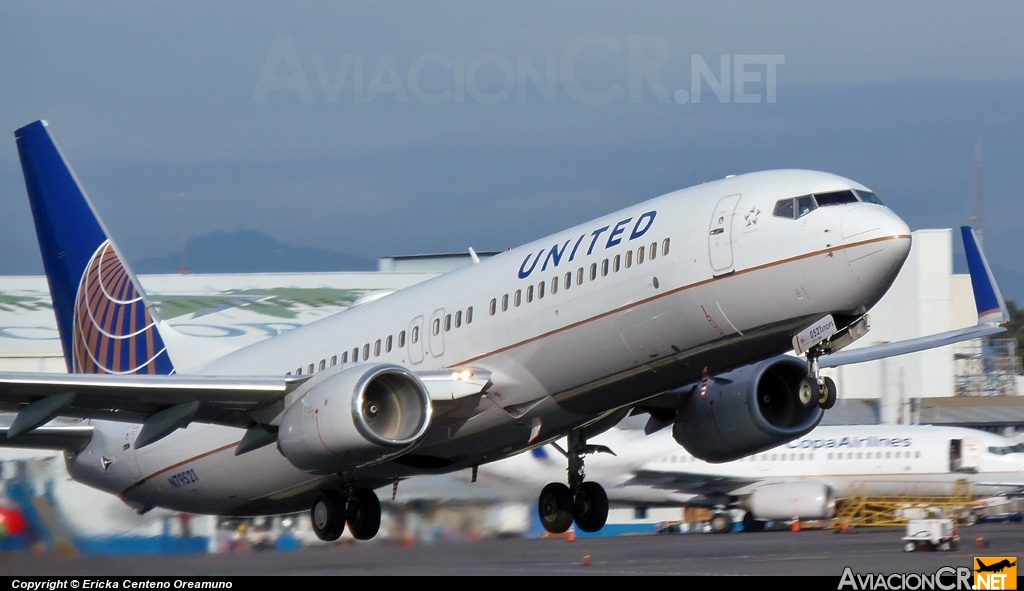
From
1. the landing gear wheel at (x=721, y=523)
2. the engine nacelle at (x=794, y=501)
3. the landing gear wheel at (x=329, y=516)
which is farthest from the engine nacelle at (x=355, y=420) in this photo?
the landing gear wheel at (x=721, y=523)

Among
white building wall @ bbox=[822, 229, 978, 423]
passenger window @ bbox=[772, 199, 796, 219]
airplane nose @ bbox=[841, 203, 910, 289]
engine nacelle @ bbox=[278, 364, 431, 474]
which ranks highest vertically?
white building wall @ bbox=[822, 229, 978, 423]

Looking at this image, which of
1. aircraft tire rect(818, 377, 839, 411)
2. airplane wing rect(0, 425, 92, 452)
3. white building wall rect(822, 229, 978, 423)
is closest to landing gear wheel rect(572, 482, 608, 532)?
aircraft tire rect(818, 377, 839, 411)

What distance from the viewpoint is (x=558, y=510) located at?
23547mm

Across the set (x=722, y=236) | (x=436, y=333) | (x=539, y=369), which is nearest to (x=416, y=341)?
(x=436, y=333)

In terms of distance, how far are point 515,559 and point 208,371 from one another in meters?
11.6

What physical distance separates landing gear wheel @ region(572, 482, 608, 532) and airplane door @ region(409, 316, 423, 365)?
13.6ft

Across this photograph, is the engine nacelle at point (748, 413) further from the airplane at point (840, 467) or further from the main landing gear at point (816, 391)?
the airplane at point (840, 467)

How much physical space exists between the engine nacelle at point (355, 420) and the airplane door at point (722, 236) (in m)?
4.79

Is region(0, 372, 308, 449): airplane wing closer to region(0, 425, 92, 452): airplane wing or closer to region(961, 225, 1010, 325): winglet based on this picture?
region(0, 425, 92, 452): airplane wing

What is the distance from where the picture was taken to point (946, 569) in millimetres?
29141

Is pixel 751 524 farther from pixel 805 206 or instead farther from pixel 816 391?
pixel 805 206

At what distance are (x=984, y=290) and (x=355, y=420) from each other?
1235cm

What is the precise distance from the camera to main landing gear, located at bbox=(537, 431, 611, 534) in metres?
23.5

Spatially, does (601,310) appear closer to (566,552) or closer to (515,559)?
(515,559)
